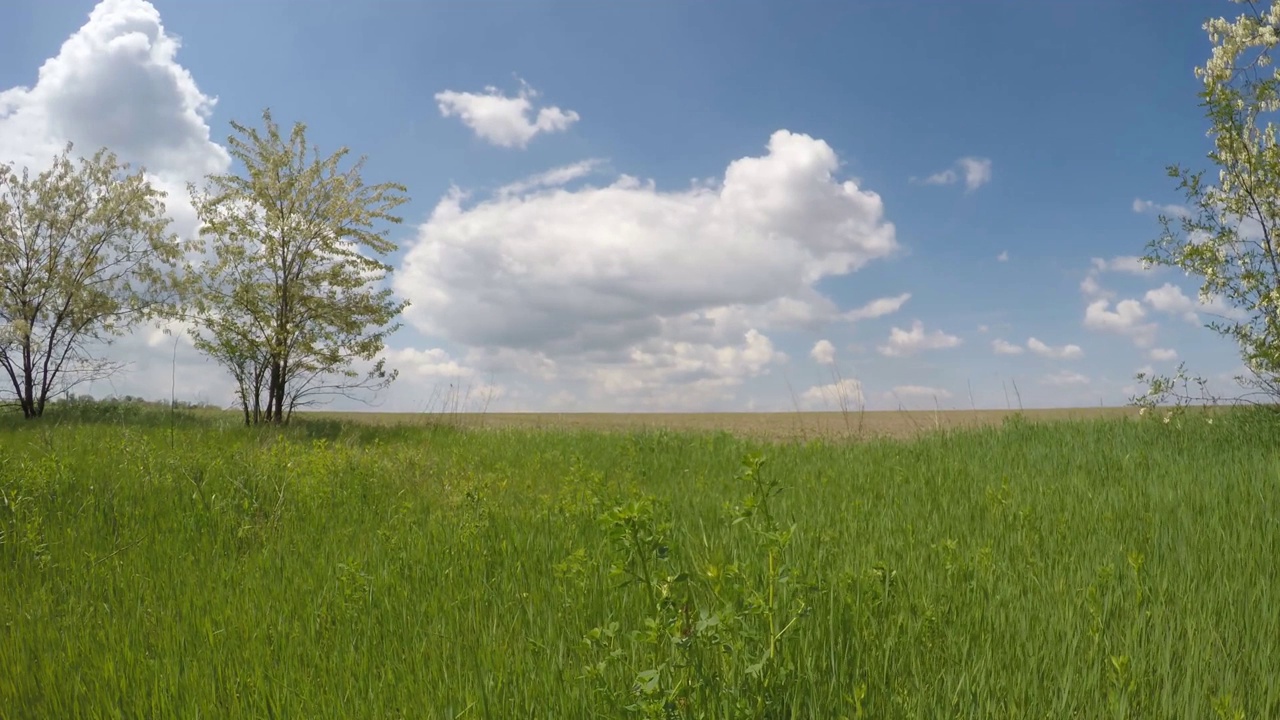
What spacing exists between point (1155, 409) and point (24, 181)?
22.9m

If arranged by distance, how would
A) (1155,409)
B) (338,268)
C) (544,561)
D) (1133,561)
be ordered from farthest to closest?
(338,268) → (1155,409) → (544,561) → (1133,561)

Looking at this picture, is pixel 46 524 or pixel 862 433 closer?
pixel 46 524

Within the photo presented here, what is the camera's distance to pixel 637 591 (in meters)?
4.11

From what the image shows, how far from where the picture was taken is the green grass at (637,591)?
2.82 meters

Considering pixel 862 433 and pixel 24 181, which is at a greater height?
pixel 24 181

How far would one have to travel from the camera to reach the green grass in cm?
282

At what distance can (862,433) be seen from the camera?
1390cm

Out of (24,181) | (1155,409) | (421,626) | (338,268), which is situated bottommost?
(421,626)

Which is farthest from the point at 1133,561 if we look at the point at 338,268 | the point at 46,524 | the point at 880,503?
the point at 338,268

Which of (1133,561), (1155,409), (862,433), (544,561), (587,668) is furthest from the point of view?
(862,433)

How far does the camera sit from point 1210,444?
964cm

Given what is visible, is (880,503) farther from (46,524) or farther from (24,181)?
(24,181)

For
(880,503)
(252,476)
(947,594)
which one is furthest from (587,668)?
(252,476)

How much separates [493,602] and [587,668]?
1776 mm
